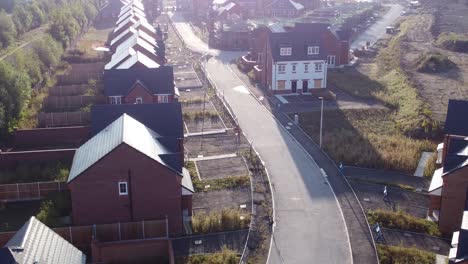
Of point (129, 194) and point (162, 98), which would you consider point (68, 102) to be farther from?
point (129, 194)

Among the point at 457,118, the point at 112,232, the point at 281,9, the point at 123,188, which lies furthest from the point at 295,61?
the point at 281,9

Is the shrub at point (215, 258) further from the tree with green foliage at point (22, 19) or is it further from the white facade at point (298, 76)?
the tree with green foliage at point (22, 19)

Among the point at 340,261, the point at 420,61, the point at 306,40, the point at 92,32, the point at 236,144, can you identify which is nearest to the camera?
the point at 340,261

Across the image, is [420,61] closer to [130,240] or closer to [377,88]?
[377,88]

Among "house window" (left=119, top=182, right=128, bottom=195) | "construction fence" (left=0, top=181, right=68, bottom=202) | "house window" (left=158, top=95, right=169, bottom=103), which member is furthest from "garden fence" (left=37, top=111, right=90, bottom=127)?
"house window" (left=119, top=182, right=128, bottom=195)

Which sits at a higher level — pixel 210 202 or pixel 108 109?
pixel 108 109

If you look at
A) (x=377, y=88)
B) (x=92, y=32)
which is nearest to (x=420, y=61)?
(x=377, y=88)
